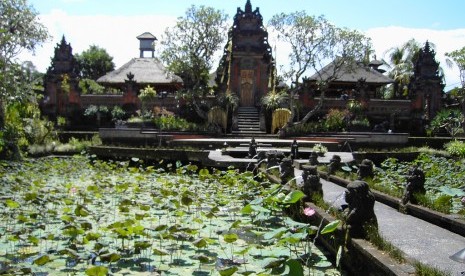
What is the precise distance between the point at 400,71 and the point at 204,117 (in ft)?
72.4

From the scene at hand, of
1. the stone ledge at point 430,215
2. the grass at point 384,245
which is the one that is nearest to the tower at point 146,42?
the stone ledge at point 430,215

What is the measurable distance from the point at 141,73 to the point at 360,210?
36034 mm

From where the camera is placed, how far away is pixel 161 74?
133 feet

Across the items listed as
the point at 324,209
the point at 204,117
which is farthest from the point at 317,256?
the point at 204,117

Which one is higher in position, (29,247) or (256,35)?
(256,35)

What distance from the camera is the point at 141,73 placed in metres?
40.5

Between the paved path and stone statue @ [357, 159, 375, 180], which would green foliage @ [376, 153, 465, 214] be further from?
the paved path

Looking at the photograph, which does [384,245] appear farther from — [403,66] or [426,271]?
[403,66]

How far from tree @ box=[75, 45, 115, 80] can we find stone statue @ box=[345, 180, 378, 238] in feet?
197

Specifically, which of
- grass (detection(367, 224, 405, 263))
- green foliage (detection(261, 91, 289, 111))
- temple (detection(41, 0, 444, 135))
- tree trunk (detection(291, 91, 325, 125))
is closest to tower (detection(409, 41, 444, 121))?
temple (detection(41, 0, 444, 135))

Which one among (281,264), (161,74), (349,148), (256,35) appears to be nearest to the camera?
(281,264)

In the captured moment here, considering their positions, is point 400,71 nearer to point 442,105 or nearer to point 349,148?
point 442,105

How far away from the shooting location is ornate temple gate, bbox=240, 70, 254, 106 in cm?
3262

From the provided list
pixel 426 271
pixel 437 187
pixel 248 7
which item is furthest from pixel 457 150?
pixel 426 271
